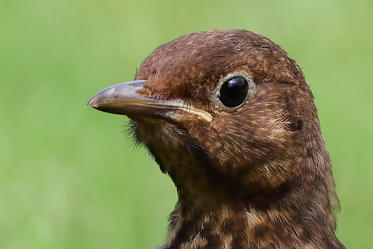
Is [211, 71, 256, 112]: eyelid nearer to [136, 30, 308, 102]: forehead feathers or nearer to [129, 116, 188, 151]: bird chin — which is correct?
[136, 30, 308, 102]: forehead feathers

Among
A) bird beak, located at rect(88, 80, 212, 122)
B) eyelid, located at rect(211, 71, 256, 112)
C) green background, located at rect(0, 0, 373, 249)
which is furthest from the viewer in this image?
green background, located at rect(0, 0, 373, 249)

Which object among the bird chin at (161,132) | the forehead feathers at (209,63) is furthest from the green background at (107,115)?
the bird chin at (161,132)

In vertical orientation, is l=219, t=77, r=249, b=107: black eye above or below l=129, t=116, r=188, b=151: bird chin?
above

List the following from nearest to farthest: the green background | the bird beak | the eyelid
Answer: the bird beak
the eyelid
the green background

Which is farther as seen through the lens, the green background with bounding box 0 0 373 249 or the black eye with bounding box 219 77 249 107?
the green background with bounding box 0 0 373 249

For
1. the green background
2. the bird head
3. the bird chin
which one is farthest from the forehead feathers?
the green background
